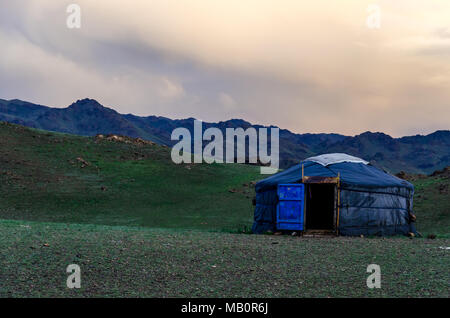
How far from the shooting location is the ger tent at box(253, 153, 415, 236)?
1448cm

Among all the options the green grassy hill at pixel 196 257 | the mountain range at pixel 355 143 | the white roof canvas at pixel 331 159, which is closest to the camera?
the green grassy hill at pixel 196 257

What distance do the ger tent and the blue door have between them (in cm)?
3

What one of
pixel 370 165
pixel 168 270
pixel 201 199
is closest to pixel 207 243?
pixel 168 270

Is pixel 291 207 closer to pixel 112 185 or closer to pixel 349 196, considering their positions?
pixel 349 196

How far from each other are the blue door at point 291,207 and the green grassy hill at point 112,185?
13.6 ft

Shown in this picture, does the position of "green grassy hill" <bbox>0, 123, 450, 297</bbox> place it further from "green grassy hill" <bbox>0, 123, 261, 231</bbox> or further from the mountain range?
the mountain range

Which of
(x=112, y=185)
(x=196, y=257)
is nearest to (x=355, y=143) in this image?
(x=112, y=185)

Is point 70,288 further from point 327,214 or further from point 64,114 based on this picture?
point 64,114

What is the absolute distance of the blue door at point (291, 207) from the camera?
47.2 feet

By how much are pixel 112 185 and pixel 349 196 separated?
2045 centimetres

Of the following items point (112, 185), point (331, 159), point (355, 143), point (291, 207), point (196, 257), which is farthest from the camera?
point (355, 143)

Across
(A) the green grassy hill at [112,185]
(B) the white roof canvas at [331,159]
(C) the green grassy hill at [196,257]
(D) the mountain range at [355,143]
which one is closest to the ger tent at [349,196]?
(B) the white roof canvas at [331,159]

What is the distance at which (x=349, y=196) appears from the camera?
14570mm

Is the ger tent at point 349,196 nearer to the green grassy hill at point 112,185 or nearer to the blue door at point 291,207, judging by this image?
the blue door at point 291,207
